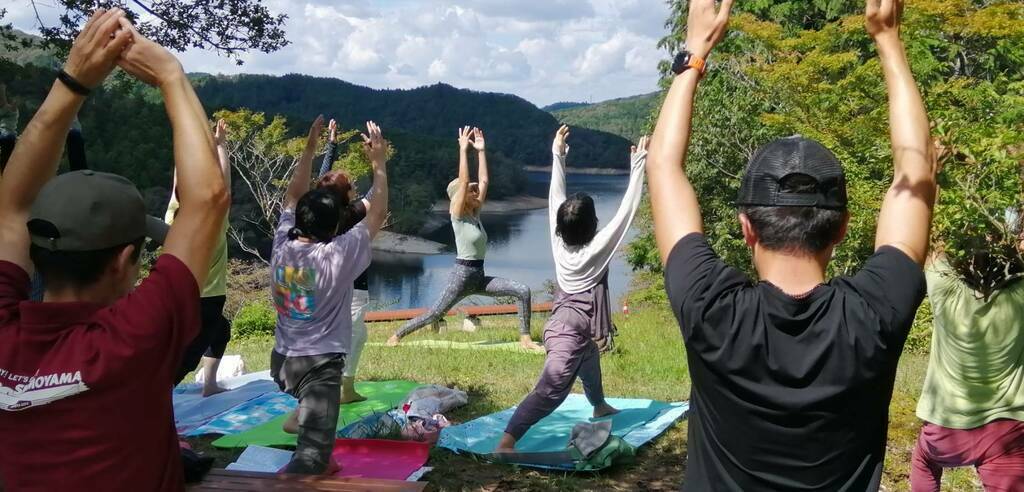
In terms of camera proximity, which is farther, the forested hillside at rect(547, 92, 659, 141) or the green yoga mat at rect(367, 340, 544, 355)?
the forested hillside at rect(547, 92, 659, 141)

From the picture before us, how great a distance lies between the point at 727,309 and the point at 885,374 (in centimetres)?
32

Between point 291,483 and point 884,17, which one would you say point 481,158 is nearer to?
point 291,483

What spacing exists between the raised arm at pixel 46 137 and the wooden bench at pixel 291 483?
65.1 inches

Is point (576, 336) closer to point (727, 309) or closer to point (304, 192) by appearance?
point (304, 192)

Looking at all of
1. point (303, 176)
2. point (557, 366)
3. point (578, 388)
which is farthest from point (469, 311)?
point (303, 176)

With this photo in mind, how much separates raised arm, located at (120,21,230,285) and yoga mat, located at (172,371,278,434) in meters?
4.15

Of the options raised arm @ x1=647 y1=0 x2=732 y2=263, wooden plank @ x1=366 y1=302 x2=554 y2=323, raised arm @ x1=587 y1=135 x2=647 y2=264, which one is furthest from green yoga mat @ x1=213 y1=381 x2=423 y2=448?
wooden plank @ x1=366 y1=302 x2=554 y2=323

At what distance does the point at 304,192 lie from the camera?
4383 mm

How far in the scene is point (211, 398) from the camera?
20.3 ft

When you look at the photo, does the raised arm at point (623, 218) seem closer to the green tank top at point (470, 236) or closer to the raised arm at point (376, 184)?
the raised arm at point (376, 184)

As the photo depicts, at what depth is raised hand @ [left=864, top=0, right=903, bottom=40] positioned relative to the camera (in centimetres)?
190

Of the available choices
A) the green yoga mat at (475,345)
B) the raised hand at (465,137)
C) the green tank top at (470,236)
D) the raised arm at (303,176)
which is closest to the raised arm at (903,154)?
the raised arm at (303,176)

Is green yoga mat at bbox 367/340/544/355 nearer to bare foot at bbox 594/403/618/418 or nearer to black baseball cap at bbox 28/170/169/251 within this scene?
bare foot at bbox 594/403/618/418

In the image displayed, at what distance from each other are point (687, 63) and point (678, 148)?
201 mm
